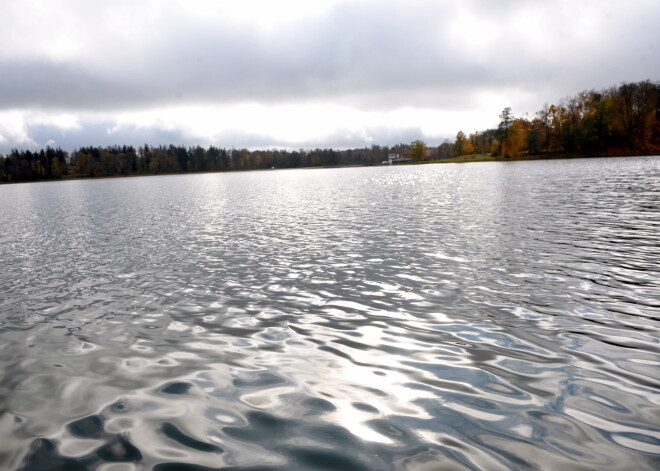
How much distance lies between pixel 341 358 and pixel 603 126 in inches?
6659

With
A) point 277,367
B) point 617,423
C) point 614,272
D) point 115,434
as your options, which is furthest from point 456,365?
point 614,272

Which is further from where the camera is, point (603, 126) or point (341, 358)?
point (603, 126)

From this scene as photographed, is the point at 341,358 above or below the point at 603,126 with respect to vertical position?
below

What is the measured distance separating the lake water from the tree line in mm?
150578

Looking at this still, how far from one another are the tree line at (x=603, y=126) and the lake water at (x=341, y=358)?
151 m

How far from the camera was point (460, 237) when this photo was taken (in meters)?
20.1

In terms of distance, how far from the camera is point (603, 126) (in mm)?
140125

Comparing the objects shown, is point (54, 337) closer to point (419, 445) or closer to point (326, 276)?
point (326, 276)

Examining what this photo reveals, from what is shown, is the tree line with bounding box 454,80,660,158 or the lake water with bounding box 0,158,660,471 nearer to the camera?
the lake water with bounding box 0,158,660,471

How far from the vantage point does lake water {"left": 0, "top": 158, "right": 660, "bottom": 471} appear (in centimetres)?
539

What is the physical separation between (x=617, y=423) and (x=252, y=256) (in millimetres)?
14709

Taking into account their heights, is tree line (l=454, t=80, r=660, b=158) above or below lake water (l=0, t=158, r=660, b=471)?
above

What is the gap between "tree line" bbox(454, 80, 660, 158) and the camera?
13938cm

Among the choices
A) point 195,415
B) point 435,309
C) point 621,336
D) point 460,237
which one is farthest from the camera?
point 460,237
